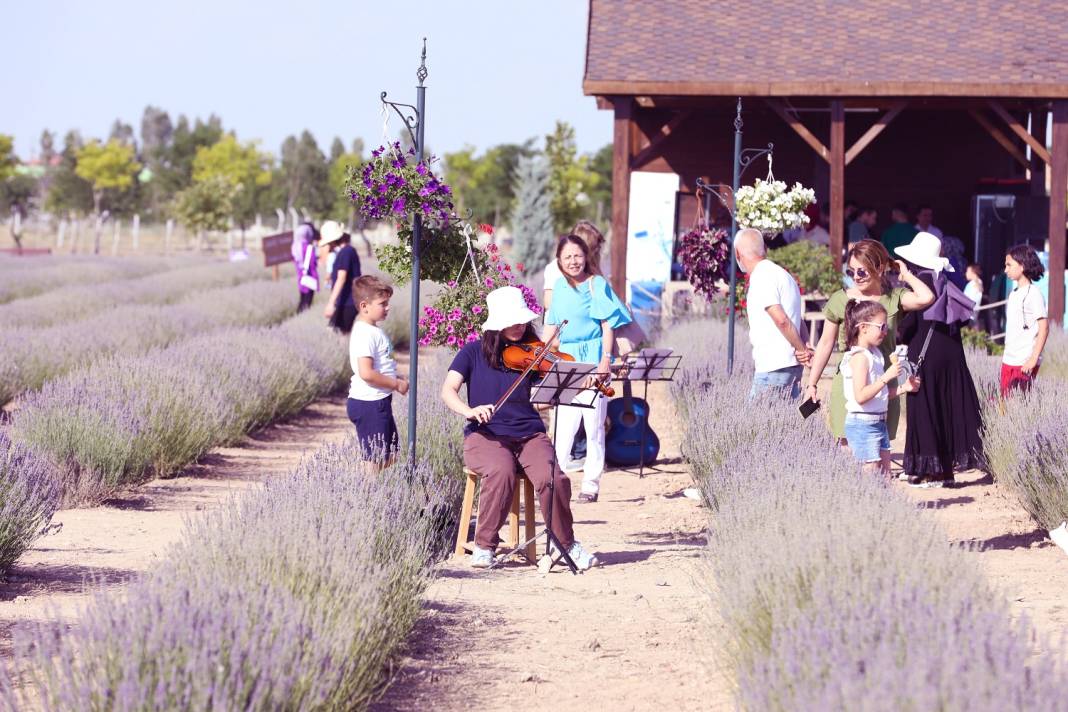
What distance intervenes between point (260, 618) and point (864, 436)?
433cm

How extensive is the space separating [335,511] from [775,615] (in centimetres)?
208

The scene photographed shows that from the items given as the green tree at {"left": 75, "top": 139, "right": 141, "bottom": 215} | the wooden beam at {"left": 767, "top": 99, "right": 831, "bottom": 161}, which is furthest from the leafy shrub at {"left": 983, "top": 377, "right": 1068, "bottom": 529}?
the green tree at {"left": 75, "top": 139, "right": 141, "bottom": 215}

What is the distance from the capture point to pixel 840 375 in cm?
791

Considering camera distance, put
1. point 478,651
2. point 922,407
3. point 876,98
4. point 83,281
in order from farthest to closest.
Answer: point 83,281
point 876,98
point 922,407
point 478,651

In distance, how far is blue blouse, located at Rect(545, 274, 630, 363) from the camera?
8797 mm

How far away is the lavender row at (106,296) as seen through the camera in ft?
59.6

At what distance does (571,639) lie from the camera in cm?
574

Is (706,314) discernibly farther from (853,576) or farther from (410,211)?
(853,576)

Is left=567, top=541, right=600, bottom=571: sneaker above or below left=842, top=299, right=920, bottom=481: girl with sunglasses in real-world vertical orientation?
below

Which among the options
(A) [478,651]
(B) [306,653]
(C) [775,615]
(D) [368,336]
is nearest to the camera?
(B) [306,653]

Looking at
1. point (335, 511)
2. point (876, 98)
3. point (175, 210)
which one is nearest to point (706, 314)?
point (876, 98)

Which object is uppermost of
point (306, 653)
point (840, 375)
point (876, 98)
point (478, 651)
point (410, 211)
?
point (876, 98)

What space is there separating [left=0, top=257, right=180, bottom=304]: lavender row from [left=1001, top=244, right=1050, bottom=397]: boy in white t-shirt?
17887 mm

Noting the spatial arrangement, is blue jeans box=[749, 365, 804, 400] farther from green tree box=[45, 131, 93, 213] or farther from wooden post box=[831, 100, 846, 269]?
green tree box=[45, 131, 93, 213]
